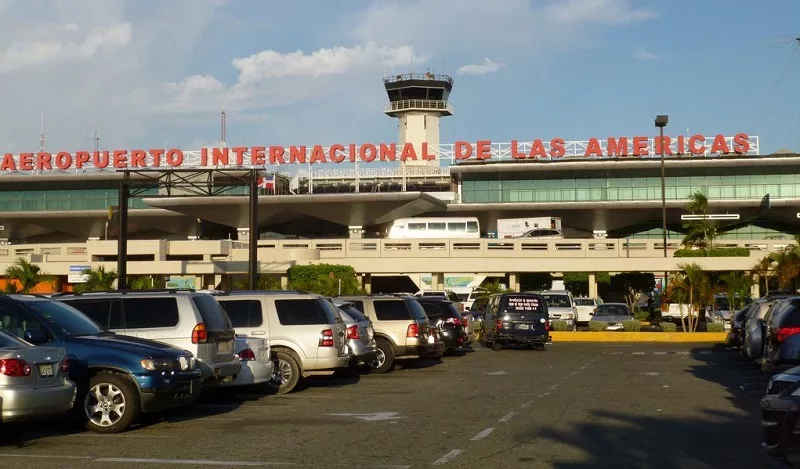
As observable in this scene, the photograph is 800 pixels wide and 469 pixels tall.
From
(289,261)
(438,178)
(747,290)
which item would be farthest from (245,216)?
(747,290)

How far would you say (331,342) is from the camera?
18656 millimetres

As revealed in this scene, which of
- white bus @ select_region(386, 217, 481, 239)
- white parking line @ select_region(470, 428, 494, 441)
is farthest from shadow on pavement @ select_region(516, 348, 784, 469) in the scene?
white bus @ select_region(386, 217, 481, 239)

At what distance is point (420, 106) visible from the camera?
106 metres

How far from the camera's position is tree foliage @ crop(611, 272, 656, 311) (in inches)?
2756

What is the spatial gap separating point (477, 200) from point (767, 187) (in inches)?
931

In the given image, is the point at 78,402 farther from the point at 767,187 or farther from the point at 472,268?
the point at 767,187

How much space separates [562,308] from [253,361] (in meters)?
28.1

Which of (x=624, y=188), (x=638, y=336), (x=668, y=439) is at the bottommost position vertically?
(x=668, y=439)

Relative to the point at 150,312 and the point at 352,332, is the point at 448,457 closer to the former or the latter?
the point at 150,312

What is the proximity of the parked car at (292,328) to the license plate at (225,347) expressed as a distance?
108 inches

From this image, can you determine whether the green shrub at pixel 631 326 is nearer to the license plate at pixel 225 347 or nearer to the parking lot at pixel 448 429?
the parking lot at pixel 448 429

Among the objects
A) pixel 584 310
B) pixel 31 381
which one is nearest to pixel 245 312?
pixel 31 381

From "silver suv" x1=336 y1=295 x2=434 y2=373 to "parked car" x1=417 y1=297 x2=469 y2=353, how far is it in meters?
3.57

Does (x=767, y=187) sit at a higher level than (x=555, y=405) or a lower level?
higher
